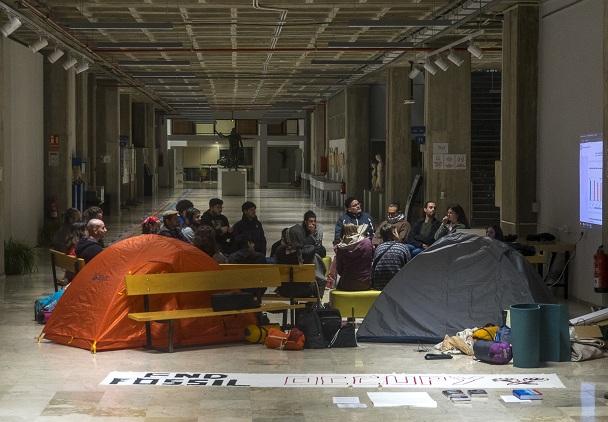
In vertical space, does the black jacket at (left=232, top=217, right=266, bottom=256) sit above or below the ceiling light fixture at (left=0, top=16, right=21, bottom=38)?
below

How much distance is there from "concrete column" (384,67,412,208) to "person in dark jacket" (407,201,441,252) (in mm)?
11246

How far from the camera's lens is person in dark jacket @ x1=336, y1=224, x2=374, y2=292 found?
42.6 ft

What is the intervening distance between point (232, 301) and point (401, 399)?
9.30 feet

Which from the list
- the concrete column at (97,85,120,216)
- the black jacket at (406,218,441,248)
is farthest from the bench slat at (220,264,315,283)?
the concrete column at (97,85,120,216)

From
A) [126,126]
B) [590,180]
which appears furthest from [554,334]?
[126,126]

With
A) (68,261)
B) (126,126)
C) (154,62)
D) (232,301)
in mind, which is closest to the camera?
(232,301)

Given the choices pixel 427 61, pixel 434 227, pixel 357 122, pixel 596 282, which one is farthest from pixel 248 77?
pixel 596 282

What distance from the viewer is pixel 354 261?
42.6ft

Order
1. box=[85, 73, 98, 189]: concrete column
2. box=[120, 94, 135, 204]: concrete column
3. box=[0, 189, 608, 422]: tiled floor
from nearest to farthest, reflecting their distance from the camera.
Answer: box=[0, 189, 608, 422]: tiled floor, box=[85, 73, 98, 189]: concrete column, box=[120, 94, 135, 204]: concrete column

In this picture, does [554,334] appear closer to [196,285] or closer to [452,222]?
[196,285]

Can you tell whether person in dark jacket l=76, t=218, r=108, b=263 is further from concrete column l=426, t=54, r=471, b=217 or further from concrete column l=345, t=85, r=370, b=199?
concrete column l=345, t=85, r=370, b=199

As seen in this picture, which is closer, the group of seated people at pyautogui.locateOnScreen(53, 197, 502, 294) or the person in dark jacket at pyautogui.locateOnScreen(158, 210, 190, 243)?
the group of seated people at pyautogui.locateOnScreen(53, 197, 502, 294)

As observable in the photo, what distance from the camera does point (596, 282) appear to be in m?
13.3

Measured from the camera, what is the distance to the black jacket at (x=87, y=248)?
1333cm
